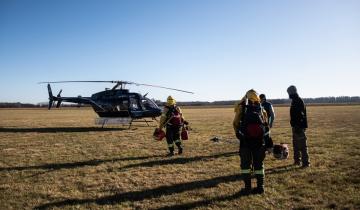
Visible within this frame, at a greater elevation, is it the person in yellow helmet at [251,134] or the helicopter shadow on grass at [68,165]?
the person in yellow helmet at [251,134]

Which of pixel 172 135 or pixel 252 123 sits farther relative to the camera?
pixel 172 135

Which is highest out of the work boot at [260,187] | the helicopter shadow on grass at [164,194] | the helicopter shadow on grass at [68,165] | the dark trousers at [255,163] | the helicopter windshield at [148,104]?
the helicopter windshield at [148,104]

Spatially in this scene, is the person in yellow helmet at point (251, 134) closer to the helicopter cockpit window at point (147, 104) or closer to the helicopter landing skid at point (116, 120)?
the helicopter landing skid at point (116, 120)

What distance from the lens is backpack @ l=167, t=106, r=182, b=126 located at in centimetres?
1341

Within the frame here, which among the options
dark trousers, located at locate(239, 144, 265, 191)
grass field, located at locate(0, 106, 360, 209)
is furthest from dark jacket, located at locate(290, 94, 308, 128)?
dark trousers, located at locate(239, 144, 265, 191)

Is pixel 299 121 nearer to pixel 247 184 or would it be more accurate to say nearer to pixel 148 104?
pixel 247 184

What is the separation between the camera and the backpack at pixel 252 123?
8023 mm

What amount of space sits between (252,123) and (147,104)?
17.6 meters

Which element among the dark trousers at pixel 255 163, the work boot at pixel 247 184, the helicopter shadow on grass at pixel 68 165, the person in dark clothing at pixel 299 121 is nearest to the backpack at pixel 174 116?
the helicopter shadow on grass at pixel 68 165

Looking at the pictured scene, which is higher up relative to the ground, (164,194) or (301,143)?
(301,143)

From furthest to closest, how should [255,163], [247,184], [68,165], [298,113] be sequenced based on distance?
1. [68,165]
2. [298,113]
3. [247,184]
4. [255,163]

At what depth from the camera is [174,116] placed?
44.1ft

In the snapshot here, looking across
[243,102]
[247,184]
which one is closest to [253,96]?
[243,102]

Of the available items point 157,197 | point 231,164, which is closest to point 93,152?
point 231,164
